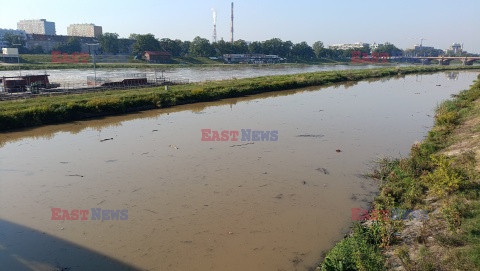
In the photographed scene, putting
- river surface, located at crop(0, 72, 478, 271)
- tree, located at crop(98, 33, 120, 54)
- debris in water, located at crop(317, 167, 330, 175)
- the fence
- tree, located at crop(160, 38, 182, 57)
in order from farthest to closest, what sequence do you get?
tree, located at crop(98, 33, 120, 54)
tree, located at crop(160, 38, 182, 57)
the fence
debris in water, located at crop(317, 167, 330, 175)
river surface, located at crop(0, 72, 478, 271)

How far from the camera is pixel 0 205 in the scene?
8.56 metres

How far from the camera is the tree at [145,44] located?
307 feet

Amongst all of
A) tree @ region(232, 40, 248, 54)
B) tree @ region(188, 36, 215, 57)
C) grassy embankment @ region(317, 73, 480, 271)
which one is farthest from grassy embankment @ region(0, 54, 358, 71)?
grassy embankment @ region(317, 73, 480, 271)

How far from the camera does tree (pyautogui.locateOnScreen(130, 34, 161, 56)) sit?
93.7 metres

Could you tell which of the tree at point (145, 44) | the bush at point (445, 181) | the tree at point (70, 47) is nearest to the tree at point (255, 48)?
the tree at point (145, 44)

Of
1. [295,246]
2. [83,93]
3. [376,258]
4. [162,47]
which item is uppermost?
[162,47]

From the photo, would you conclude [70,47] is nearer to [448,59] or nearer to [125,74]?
[125,74]

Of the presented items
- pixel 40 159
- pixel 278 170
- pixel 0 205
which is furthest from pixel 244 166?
pixel 40 159

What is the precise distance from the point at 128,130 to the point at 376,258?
14577mm

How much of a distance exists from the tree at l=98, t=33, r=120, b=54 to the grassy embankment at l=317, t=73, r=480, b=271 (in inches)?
4256

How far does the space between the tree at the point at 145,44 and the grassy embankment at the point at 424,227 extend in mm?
95126

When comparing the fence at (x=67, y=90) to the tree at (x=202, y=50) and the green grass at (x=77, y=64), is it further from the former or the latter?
the tree at (x=202, y=50)

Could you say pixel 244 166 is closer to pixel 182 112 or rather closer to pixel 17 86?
pixel 182 112

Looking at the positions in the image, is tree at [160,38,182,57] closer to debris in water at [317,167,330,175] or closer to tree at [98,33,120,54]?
tree at [98,33,120,54]
